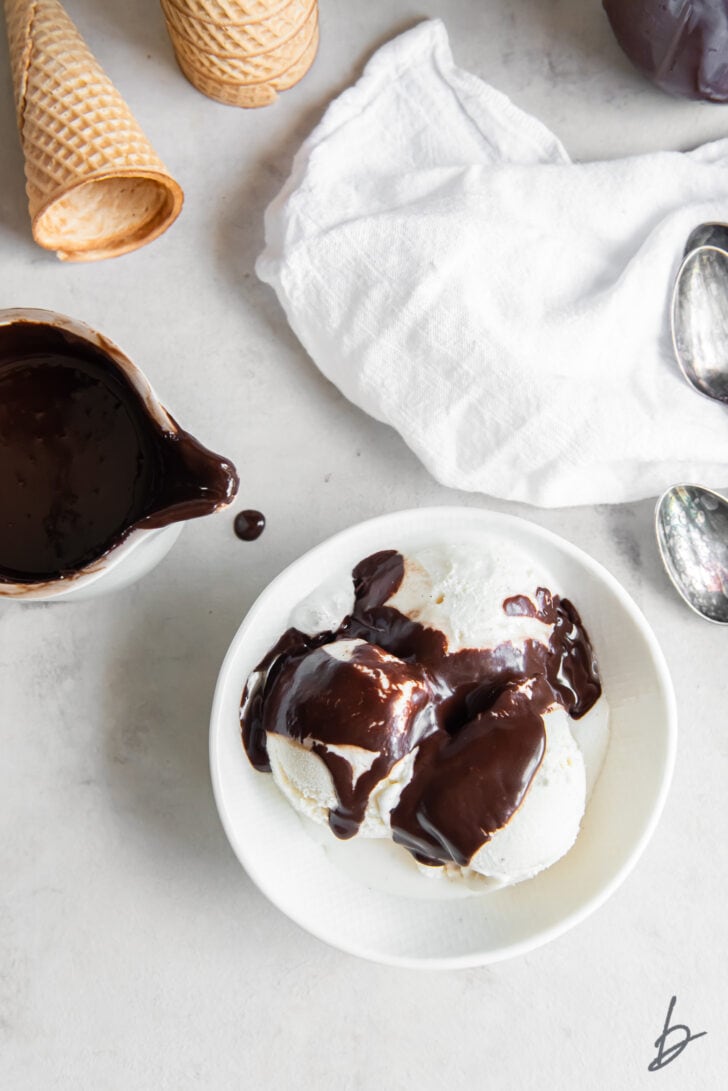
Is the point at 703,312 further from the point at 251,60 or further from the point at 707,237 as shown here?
the point at 251,60

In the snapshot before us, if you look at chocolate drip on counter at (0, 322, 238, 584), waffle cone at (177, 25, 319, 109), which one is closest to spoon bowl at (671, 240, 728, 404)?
waffle cone at (177, 25, 319, 109)

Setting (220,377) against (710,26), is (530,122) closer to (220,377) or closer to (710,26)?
(710,26)

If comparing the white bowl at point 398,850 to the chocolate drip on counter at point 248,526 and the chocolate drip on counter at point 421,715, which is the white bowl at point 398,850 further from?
the chocolate drip on counter at point 248,526

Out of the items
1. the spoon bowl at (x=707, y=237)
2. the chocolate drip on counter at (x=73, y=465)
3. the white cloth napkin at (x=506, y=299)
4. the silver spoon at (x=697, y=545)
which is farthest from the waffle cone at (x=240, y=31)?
Result: the silver spoon at (x=697, y=545)

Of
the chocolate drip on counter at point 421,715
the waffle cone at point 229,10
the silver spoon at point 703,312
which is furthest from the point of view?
the silver spoon at point 703,312

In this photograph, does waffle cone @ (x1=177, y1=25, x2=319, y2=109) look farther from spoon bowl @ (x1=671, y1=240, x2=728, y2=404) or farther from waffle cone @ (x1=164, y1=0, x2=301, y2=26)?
spoon bowl @ (x1=671, y1=240, x2=728, y2=404)
